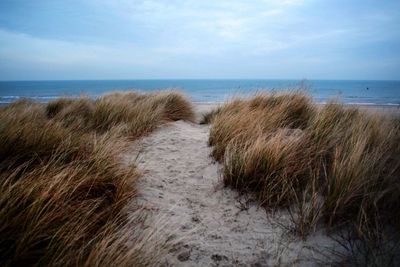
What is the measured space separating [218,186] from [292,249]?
1018 millimetres

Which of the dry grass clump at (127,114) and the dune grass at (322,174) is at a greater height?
the dry grass clump at (127,114)

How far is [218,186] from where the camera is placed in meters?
2.74

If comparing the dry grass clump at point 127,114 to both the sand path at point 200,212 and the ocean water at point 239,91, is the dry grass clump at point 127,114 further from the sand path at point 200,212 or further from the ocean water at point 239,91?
the ocean water at point 239,91

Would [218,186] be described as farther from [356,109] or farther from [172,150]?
[356,109]

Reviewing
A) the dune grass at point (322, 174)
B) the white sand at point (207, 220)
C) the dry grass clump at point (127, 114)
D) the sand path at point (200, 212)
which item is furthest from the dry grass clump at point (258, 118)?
the dry grass clump at point (127, 114)

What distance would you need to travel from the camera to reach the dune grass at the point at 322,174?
6.71 feet

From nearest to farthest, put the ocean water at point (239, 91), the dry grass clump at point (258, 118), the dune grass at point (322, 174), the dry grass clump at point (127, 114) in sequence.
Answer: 1. the dune grass at point (322, 174)
2. the dry grass clump at point (258, 118)
3. the dry grass clump at point (127, 114)
4. the ocean water at point (239, 91)

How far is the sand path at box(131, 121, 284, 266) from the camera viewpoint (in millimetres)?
1865

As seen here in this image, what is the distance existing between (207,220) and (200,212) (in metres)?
0.13

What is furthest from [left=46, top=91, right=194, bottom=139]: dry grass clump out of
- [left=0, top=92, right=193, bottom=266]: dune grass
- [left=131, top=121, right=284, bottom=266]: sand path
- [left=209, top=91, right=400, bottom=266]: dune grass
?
[left=209, top=91, right=400, bottom=266]: dune grass

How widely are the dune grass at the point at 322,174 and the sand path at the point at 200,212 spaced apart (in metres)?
0.23

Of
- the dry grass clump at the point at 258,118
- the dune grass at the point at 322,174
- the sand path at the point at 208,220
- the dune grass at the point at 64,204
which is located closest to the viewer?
the dune grass at the point at 64,204

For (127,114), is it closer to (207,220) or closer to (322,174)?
(207,220)

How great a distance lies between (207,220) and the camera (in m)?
2.27
